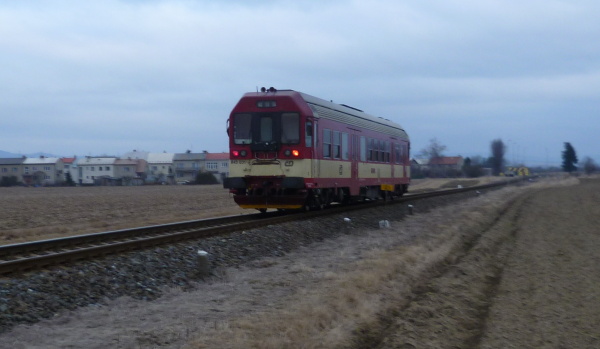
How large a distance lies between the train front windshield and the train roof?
2.16ft

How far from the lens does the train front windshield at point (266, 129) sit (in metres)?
19.0

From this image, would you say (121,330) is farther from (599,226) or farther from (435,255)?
(599,226)

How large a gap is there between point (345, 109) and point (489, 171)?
12958 cm

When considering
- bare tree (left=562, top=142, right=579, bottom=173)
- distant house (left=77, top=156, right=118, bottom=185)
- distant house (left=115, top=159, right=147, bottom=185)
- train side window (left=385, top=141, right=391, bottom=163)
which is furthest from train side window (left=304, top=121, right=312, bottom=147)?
bare tree (left=562, top=142, right=579, bottom=173)

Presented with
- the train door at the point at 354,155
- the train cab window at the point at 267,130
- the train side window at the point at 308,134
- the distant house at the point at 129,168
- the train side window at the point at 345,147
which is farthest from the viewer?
the distant house at the point at 129,168

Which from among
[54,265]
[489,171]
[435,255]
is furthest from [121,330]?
[489,171]

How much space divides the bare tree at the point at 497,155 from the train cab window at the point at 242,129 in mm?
141485

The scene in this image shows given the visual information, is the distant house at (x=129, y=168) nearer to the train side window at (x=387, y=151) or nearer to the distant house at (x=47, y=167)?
the distant house at (x=47, y=167)

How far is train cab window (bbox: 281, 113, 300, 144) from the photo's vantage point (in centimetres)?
1898

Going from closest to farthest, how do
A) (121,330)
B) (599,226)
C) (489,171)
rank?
(121,330), (599,226), (489,171)

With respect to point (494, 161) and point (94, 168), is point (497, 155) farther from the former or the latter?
point (94, 168)

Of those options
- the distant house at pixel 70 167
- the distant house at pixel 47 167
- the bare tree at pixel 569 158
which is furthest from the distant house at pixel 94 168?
the bare tree at pixel 569 158

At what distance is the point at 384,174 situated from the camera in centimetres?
2766

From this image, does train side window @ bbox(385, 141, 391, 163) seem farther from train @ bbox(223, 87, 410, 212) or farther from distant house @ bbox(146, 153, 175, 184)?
distant house @ bbox(146, 153, 175, 184)
